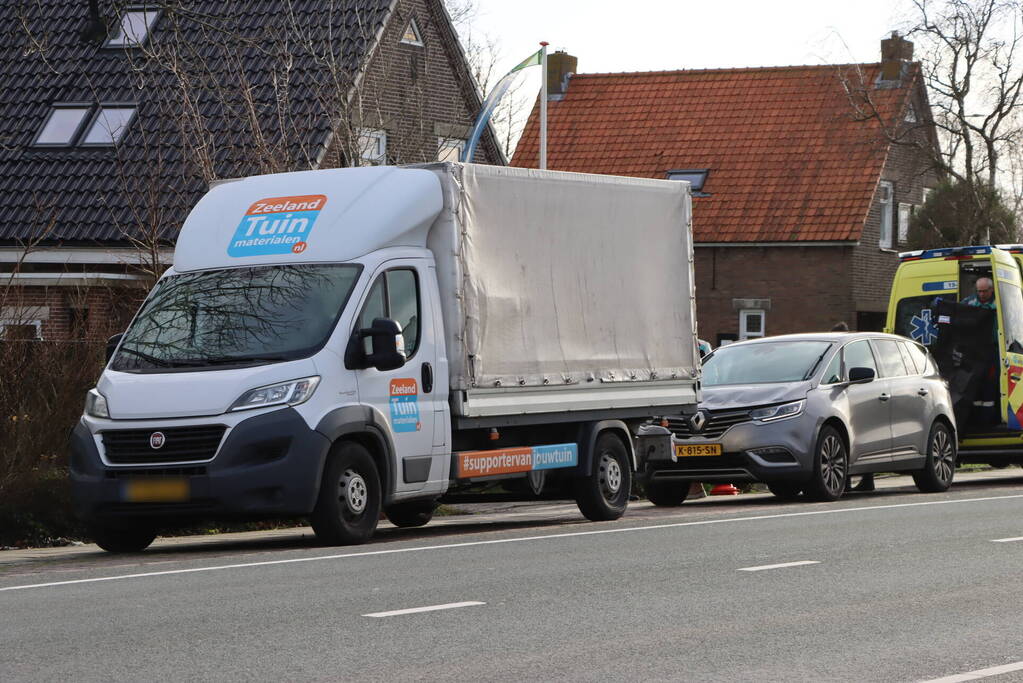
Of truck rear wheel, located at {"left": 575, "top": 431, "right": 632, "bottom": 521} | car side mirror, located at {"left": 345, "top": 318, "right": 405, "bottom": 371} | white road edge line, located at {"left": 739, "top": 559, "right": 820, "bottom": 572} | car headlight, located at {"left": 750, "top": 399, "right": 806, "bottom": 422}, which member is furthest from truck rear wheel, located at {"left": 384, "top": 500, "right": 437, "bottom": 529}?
white road edge line, located at {"left": 739, "top": 559, "right": 820, "bottom": 572}

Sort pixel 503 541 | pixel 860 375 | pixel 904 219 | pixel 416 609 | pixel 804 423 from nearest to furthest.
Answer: pixel 416 609
pixel 503 541
pixel 804 423
pixel 860 375
pixel 904 219

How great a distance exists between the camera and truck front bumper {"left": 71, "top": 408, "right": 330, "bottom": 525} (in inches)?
508

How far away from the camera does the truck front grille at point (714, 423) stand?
18188 millimetres

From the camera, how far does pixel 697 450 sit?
59.9ft

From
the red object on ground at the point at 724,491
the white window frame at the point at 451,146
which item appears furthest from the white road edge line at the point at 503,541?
the white window frame at the point at 451,146

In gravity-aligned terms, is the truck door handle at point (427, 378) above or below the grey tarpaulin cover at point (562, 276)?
below

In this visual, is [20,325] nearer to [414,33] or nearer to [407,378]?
[407,378]

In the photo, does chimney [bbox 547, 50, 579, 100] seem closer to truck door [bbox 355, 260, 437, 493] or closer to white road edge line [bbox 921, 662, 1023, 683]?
truck door [bbox 355, 260, 437, 493]

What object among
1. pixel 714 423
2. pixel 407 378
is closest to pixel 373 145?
pixel 714 423

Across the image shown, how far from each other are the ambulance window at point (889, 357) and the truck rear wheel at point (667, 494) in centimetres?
254

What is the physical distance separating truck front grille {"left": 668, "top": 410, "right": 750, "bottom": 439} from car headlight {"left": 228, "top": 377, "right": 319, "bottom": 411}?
5.83 meters

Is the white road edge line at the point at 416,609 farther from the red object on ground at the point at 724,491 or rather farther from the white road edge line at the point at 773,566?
the red object on ground at the point at 724,491

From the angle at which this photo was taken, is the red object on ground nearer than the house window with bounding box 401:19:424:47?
Yes

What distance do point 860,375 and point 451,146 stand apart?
1788 cm
